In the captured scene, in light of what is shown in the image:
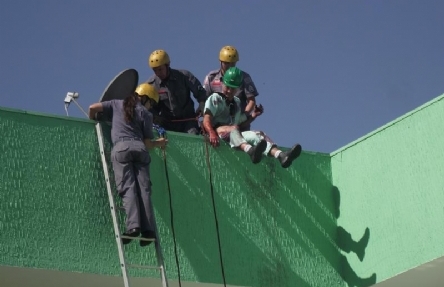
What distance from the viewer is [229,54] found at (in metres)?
13.4

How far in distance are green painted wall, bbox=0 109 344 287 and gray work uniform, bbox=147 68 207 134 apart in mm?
928

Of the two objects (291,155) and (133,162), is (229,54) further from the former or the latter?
(133,162)

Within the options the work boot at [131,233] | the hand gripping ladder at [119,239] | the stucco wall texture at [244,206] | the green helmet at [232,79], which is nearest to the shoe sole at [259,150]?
the stucco wall texture at [244,206]

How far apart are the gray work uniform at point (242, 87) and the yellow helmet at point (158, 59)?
55 cm

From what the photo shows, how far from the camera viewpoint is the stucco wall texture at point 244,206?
10.6 metres

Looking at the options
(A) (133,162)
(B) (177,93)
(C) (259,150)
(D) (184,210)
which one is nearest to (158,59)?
(B) (177,93)

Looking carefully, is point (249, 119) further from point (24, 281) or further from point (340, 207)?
point (24, 281)

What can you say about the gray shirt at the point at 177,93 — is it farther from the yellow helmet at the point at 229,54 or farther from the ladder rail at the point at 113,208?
the ladder rail at the point at 113,208

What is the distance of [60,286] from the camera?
10.8 meters

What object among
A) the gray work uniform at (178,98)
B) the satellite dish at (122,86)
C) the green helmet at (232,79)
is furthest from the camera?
the gray work uniform at (178,98)

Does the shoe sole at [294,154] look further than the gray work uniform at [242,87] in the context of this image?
No

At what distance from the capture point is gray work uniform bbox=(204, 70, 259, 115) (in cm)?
1308

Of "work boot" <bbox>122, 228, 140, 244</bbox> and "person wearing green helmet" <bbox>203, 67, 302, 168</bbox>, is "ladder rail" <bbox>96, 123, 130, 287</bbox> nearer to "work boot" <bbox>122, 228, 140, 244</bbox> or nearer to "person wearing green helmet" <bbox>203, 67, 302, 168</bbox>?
"work boot" <bbox>122, 228, 140, 244</bbox>

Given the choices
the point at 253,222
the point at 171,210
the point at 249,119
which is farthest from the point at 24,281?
the point at 249,119
